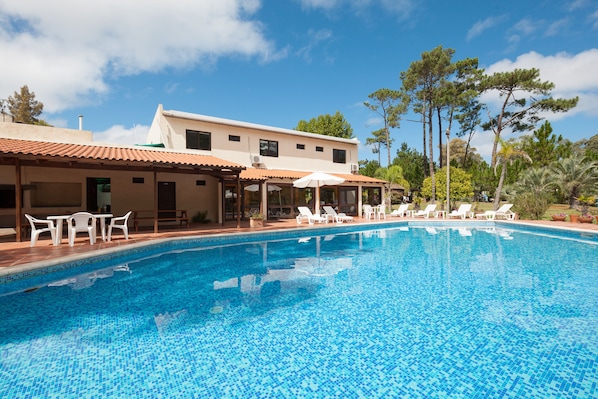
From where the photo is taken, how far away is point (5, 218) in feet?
42.9

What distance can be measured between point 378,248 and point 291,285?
6.00 m

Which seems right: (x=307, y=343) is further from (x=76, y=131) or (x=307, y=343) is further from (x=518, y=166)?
(x=518, y=166)

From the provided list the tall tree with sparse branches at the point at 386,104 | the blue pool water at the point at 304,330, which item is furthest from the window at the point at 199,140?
the tall tree with sparse branches at the point at 386,104

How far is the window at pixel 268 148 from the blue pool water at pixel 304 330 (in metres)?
12.8

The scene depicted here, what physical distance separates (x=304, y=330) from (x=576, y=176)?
28966 millimetres

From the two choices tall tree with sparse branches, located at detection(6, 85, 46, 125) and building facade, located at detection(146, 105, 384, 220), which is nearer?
building facade, located at detection(146, 105, 384, 220)

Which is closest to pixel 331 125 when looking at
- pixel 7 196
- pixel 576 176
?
pixel 576 176

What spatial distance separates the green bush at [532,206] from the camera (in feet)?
65.4

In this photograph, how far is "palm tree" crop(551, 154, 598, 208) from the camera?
74.1 feet

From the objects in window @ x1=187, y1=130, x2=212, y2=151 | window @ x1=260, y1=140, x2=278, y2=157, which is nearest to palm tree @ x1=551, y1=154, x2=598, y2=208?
window @ x1=260, y1=140, x2=278, y2=157

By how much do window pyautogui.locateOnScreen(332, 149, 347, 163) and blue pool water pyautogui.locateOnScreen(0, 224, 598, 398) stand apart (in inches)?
644

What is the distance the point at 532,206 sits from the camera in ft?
65.6

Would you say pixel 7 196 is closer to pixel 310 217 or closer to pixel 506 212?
pixel 310 217

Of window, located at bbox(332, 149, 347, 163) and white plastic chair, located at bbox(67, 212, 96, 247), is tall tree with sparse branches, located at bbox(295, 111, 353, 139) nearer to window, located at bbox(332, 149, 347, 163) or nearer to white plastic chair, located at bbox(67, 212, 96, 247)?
window, located at bbox(332, 149, 347, 163)
